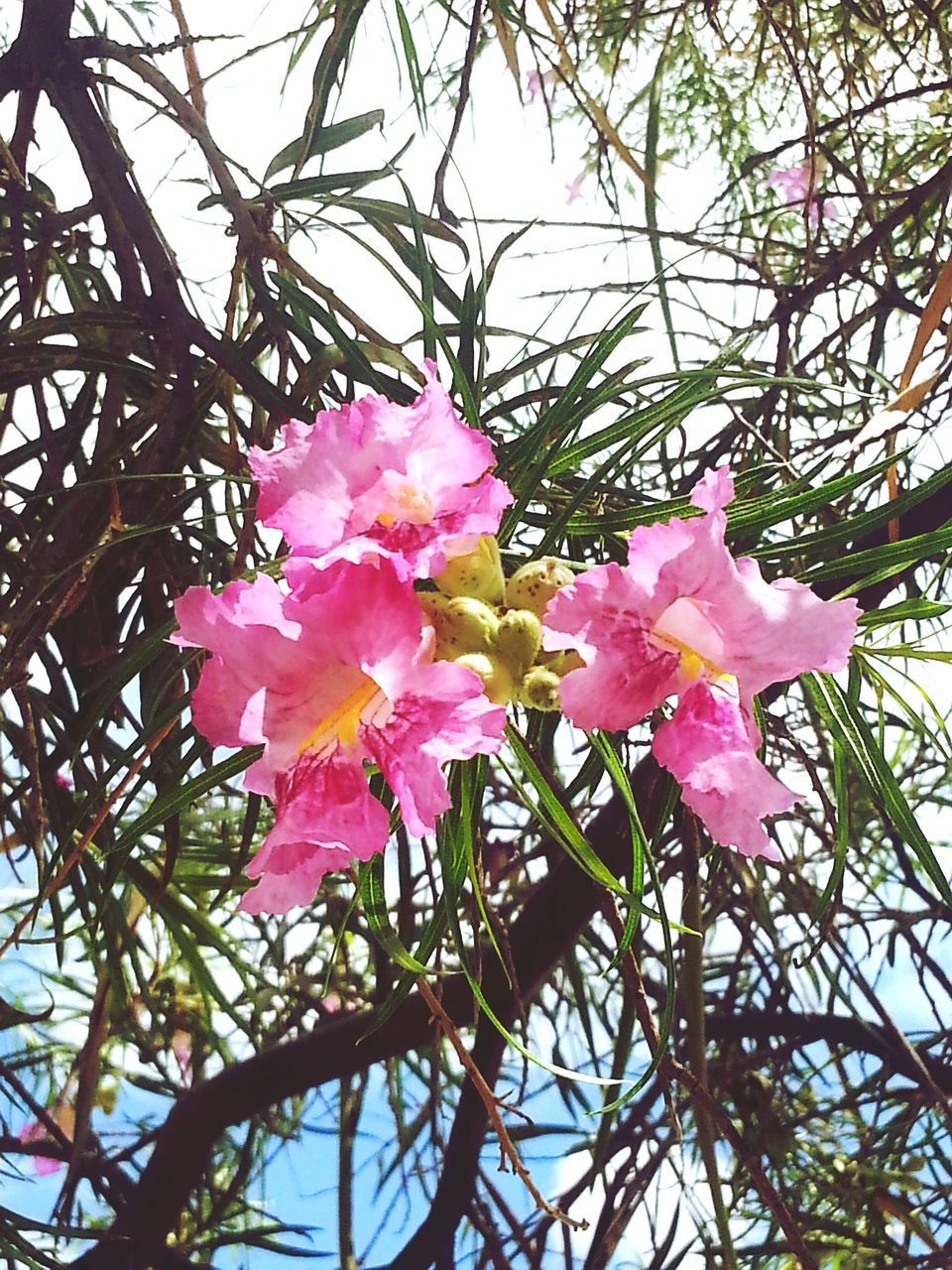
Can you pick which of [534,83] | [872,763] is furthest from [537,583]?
[534,83]

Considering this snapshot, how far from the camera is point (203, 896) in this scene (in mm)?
843

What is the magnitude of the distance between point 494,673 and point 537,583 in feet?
0.11

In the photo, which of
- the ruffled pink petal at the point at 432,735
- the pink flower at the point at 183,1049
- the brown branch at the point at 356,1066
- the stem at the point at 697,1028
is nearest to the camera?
the ruffled pink petal at the point at 432,735

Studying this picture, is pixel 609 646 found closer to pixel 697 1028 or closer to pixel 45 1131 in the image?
pixel 697 1028

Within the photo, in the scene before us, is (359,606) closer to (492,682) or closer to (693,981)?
(492,682)

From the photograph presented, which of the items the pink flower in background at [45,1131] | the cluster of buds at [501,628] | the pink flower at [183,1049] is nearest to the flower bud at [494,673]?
the cluster of buds at [501,628]

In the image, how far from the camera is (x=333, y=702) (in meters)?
0.27

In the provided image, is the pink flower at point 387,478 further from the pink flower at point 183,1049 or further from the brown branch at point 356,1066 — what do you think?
the pink flower at point 183,1049

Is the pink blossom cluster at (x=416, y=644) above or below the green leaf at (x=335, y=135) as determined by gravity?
below

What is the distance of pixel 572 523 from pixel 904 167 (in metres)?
0.64

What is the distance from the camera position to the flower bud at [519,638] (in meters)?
0.30

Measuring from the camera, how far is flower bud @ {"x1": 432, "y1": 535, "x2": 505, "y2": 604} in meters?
0.32

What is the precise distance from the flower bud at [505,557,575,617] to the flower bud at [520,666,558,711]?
0.02m

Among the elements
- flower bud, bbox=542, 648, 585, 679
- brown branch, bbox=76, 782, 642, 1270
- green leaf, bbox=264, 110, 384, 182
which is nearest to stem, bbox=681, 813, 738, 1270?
brown branch, bbox=76, 782, 642, 1270
